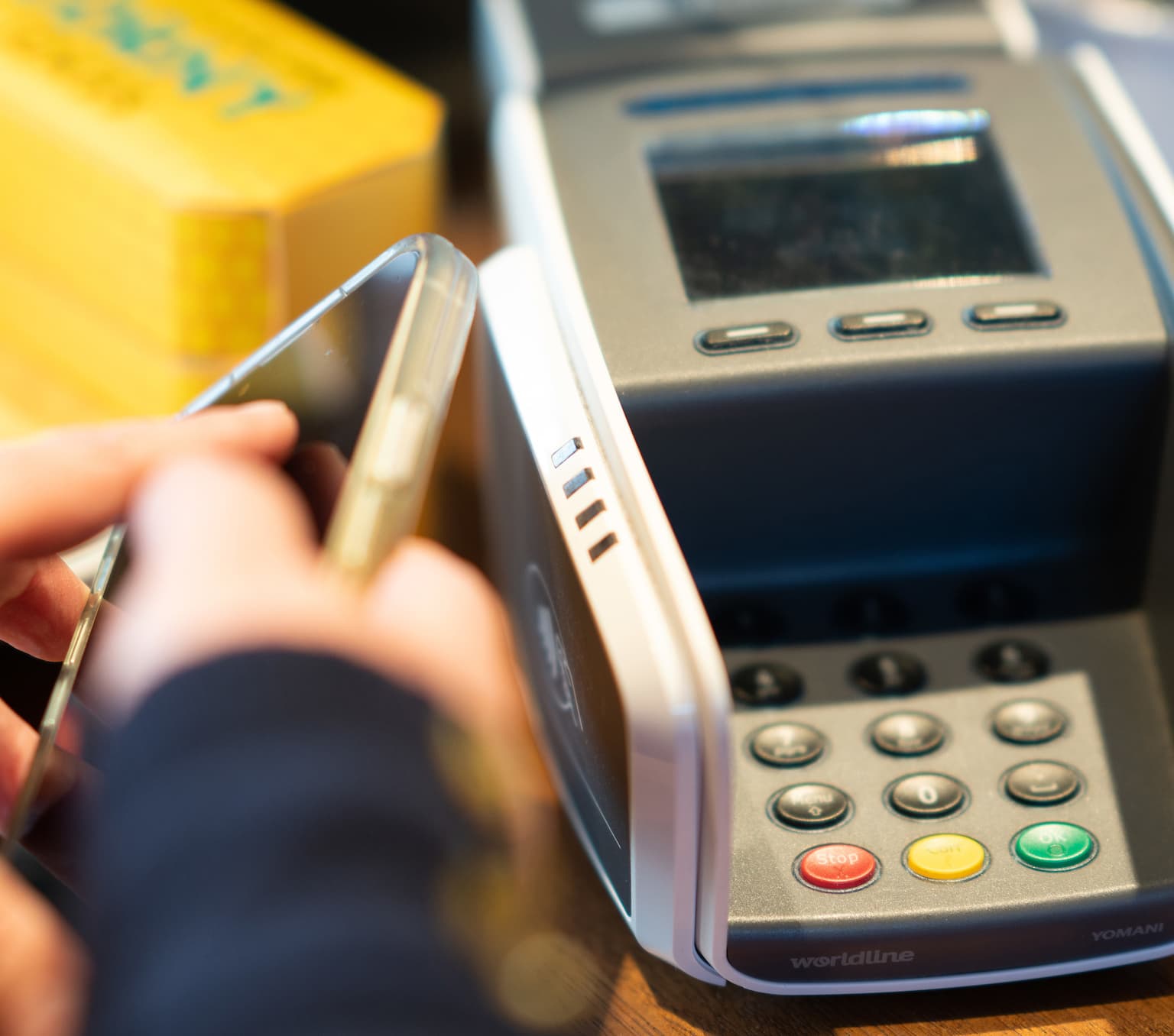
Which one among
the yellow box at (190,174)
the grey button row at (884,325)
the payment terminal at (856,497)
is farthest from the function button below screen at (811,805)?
the yellow box at (190,174)

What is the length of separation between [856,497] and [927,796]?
11 centimetres

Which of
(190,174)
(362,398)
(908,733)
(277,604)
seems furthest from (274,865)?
(190,174)

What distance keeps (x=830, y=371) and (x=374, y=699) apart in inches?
9.3

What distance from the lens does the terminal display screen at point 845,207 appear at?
50cm

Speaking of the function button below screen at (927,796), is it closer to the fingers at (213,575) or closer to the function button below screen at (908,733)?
the function button below screen at (908,733)

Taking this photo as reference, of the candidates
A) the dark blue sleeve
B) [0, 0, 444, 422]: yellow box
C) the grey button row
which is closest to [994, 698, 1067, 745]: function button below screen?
the grey button row

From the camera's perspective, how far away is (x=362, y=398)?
1.29ft

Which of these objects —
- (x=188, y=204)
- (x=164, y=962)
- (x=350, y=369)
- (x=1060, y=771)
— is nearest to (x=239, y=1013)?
(x=164, y=962)

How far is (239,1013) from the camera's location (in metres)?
0.24

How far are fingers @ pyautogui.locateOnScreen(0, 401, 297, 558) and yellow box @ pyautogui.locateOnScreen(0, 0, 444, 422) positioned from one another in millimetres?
228

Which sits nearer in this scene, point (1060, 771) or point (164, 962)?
point (164, 962)

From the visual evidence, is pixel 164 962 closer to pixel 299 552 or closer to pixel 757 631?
pixel 299 552

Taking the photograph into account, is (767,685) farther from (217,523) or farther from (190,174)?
(190,174)

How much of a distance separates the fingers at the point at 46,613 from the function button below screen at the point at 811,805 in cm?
25
